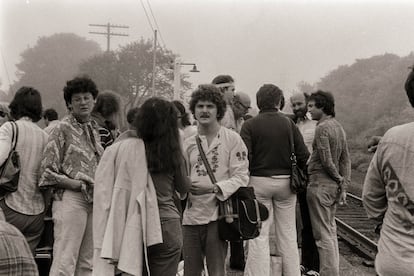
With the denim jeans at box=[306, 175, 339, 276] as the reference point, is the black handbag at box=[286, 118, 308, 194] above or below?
above

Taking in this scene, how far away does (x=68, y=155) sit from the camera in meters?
4.43

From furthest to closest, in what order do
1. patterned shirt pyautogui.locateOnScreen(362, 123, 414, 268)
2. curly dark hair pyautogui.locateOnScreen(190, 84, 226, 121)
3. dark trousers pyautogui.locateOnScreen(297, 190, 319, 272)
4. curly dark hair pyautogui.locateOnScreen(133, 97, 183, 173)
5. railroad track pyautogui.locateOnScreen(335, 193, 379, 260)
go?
railroad track pyautogui.locateOnScreen(335, 193, 379, 260)
dark trousers pyautogui.locateOnScreen(297, 190, 319, 272)
curly dark hair pyautogui.locateOnScreen(190, 84, 226, 121)
curly dark hair pyautogui.locateOnScreen(133, 97, 183, 173)
patterned shirt pyautogui.locateOnScreen(362, 123, 414, 268)

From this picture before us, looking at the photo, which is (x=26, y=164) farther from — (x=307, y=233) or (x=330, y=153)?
(x=307, y=233)

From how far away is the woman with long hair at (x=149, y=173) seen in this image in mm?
3562

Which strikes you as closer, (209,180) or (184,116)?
(209,180)

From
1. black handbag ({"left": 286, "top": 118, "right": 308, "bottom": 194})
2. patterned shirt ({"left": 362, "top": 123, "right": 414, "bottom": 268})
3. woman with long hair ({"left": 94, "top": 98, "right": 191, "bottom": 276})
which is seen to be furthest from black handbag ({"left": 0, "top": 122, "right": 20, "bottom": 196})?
patterned shirt ({"left": 362, "top": 123, "right": 414, "bottom": 268})

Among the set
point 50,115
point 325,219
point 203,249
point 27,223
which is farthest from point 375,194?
point 50,115

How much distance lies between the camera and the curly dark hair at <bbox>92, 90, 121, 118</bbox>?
5113 mm

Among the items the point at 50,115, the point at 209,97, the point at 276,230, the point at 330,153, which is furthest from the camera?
the point at 50,115

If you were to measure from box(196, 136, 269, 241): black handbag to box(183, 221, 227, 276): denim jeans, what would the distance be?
73mm

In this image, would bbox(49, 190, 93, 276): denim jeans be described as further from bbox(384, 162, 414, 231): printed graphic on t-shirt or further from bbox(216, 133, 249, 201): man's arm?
bbox(384, 162, 414, 231): printed graphic on t-shirt

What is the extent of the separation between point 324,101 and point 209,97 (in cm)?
189

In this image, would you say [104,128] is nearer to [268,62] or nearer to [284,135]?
[284,135]

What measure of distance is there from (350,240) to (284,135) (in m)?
4.75
